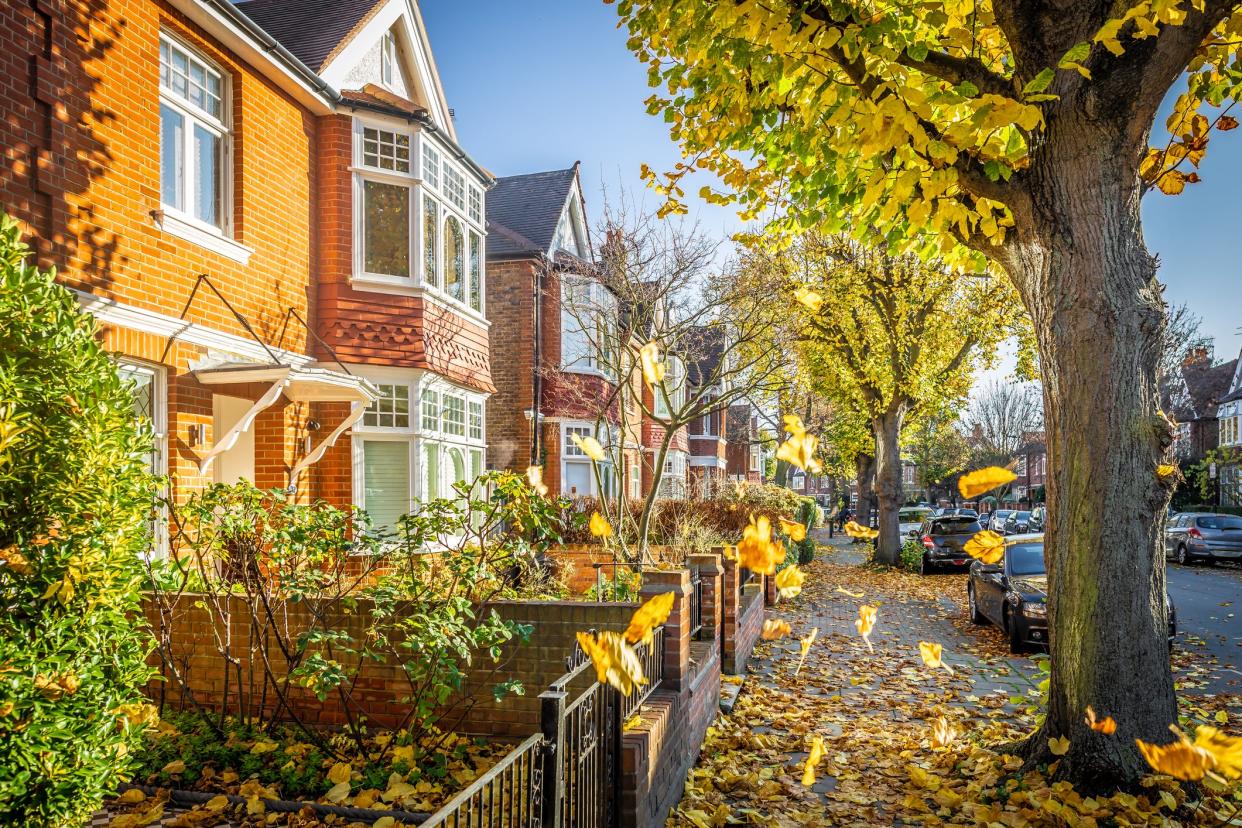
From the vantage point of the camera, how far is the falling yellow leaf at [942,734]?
669cm

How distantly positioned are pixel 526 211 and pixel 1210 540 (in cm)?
2189

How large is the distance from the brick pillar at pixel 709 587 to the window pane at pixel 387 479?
185 inches

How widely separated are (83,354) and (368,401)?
6421 millimetres

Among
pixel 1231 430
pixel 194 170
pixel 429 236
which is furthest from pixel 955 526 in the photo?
pixel 1231 430

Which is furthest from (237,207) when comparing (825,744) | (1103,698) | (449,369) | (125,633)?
(1103,698)

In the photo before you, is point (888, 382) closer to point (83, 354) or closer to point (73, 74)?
point (73, 74)

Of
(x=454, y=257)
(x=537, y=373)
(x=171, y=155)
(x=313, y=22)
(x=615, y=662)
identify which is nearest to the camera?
(x=615, y=662)

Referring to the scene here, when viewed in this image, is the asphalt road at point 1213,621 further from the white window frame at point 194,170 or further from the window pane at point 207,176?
the window pane at point 207,176

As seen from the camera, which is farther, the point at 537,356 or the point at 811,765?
the point at 537,356

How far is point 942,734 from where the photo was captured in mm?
6758

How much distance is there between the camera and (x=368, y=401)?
9703mm

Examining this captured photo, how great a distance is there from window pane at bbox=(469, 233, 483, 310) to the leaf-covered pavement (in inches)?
273

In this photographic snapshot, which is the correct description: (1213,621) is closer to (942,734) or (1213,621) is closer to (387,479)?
(942,734)

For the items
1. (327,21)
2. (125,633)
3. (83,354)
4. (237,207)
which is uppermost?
(327,21)
